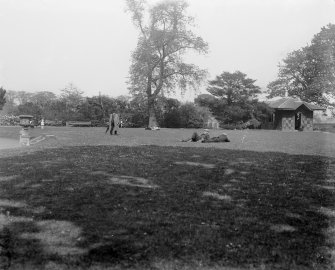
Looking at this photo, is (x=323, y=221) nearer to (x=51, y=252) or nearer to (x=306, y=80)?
(x=51, y=252)

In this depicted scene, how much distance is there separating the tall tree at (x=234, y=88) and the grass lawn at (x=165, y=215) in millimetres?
43372

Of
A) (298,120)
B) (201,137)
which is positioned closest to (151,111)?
(298,120)

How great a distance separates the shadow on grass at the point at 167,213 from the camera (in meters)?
5.34

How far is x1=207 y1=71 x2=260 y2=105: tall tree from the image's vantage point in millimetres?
54562

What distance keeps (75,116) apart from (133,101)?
776cm

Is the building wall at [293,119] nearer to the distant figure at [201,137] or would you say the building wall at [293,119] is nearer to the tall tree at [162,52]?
the tall tree at [162,52]

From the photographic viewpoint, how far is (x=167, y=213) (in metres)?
7.18

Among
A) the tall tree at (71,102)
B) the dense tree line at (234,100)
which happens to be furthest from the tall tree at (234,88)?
the tall tree at (71,102)

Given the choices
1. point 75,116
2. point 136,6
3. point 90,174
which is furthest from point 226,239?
point 75,116

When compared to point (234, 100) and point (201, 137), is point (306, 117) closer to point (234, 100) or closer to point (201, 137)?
point (234, 100)

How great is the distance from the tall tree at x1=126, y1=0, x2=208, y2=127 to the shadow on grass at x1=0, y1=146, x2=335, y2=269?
118 feet

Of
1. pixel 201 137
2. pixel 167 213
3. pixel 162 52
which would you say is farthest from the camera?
pixel 162 52

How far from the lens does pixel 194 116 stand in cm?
5294

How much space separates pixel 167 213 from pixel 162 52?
42621 millimetres
